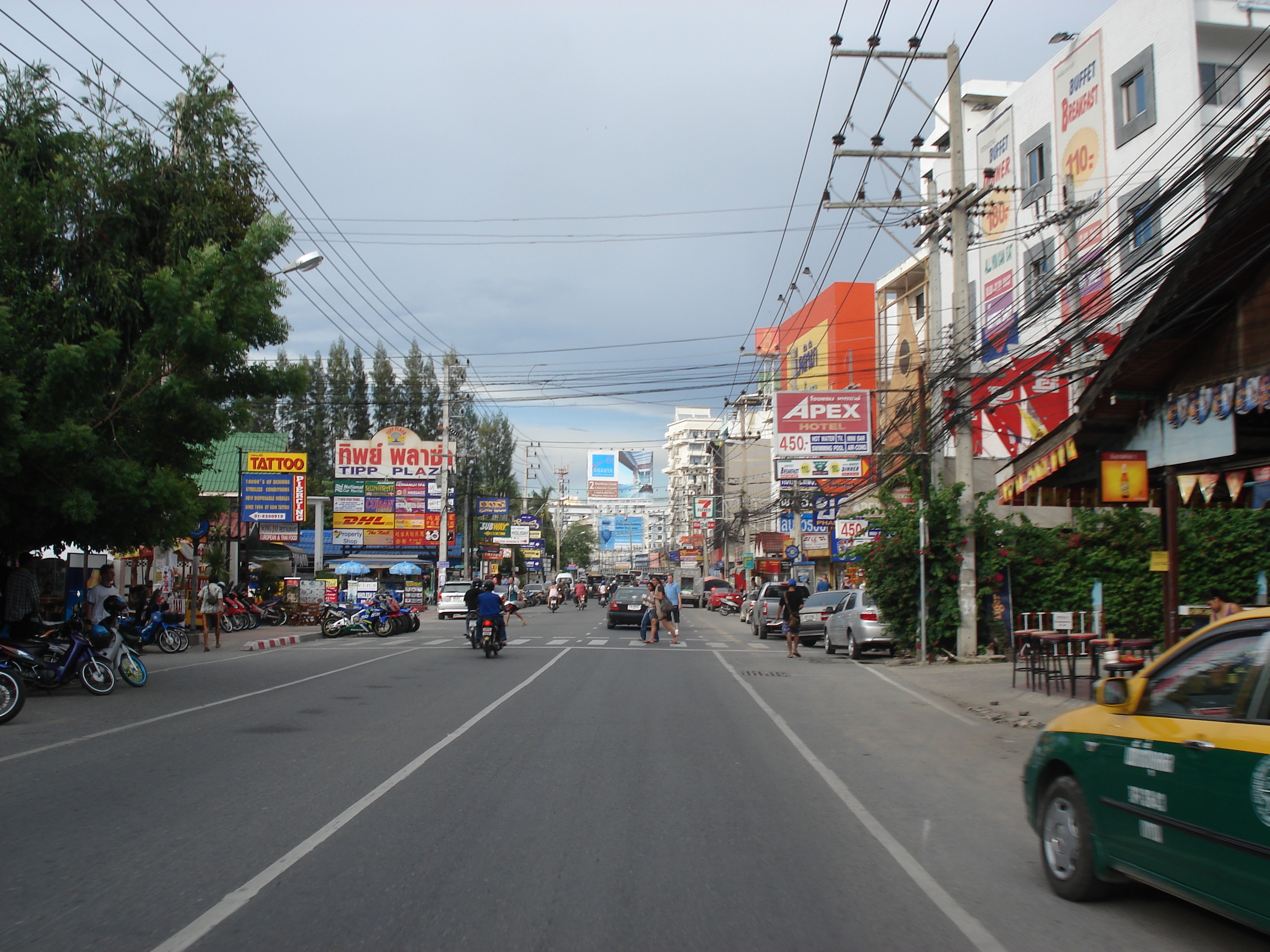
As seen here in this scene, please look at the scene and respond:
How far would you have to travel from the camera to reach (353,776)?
8.65m

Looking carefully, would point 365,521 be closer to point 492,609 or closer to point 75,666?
point 492,609

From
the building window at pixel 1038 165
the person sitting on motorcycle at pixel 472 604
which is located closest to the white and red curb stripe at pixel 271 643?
the person sitting on motorcycle at pixel 472 604

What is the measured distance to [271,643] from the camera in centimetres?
2680

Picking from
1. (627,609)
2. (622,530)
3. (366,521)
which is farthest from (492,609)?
(622,530)

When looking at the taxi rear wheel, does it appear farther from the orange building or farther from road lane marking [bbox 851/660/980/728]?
the orange building

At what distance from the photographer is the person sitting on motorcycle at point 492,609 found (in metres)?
22.5

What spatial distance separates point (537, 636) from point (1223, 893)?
27.4 metres

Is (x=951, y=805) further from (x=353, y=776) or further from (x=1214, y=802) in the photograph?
(x=353, y=776)

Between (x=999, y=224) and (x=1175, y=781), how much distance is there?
3618cm

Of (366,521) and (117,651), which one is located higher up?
(366,521)

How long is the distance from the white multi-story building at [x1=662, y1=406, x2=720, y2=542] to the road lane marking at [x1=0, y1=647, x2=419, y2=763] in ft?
327

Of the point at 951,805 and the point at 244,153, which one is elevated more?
the point at 244,153

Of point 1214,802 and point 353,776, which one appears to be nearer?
point 1214,802

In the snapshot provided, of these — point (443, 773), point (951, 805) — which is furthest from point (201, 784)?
point (951, 805)
